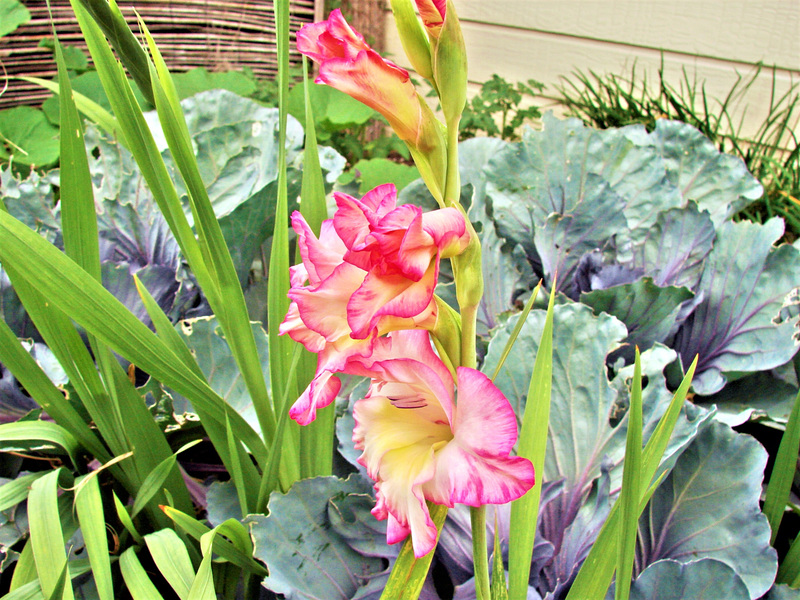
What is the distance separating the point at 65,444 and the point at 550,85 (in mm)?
2423

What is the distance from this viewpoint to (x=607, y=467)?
679 mm

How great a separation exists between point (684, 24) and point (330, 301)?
2.30 meters

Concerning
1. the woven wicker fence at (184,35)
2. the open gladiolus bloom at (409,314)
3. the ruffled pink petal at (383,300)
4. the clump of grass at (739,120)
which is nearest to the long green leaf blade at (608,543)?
the open gladiolus bloom at (409,314)

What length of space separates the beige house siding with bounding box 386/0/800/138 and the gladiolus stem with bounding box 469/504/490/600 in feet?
7.14

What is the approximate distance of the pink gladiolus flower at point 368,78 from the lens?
334 mm

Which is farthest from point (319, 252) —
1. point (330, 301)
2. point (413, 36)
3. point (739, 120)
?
point (739, 120)

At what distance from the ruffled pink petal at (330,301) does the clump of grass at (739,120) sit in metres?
1.59

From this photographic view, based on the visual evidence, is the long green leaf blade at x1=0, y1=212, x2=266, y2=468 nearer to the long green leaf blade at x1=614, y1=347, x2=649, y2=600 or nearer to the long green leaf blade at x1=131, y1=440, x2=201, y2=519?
the long green leaf blade at x1=131, y1=440, x2=201, y2=519

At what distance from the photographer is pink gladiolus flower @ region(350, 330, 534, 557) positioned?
1.01ft

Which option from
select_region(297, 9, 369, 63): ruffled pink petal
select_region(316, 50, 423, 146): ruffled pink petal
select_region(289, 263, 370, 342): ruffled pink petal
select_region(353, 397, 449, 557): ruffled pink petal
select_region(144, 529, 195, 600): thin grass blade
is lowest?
select_region(144, 529, 195, 600): thin grass blade

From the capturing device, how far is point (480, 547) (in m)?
0.38

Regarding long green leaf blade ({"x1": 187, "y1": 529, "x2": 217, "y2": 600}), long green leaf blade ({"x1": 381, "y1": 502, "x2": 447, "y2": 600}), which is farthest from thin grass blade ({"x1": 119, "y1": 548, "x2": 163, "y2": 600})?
long green leaf blade ({"x1": 381, "y1": 502, "x2": 447, "y2": 600})

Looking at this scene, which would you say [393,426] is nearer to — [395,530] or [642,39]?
[395,530]

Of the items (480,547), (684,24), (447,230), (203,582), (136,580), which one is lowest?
(136,580)
